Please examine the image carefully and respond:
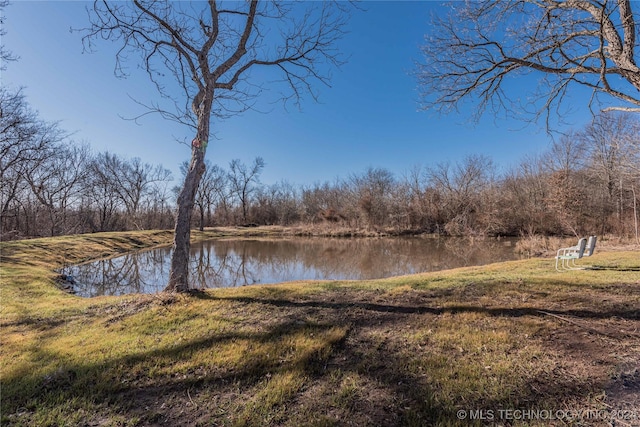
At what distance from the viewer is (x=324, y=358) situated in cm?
283

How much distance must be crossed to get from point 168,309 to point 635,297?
7.39 meters

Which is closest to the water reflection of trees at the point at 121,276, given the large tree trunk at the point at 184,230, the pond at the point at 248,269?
the pond at the point at 248,269

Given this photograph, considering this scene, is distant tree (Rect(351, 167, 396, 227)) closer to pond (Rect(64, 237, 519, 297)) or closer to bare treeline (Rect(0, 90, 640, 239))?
bare treeline (Rect(0, 90, 640, 239))

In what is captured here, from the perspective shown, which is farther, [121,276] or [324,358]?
[121,276]

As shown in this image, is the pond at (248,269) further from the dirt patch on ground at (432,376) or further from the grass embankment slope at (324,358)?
the dirt patch on ground at (432,376)

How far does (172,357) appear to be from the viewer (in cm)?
294

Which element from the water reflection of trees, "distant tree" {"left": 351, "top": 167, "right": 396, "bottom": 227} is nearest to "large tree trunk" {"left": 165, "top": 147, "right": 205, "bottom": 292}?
the water reflection of trees

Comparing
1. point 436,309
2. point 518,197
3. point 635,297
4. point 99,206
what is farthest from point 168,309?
point 99,206

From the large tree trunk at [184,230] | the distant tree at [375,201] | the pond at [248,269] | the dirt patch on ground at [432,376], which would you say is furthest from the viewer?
the distant tree at [375,201]

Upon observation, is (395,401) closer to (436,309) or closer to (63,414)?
(436,309)

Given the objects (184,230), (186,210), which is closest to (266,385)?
(184,230)

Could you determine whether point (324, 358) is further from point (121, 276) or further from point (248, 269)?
point (121, 276)

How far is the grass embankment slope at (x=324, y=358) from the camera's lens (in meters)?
2.11

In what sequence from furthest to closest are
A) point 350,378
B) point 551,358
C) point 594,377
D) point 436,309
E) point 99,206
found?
point 99,206, point 436,309, point 551,358, point 350,378, point 594,377
